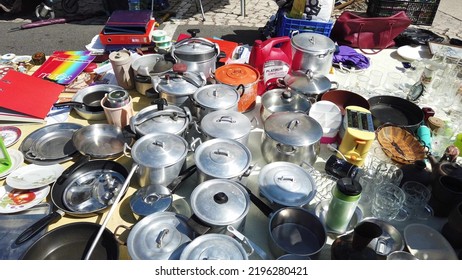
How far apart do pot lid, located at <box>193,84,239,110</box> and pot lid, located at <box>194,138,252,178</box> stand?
31 cm

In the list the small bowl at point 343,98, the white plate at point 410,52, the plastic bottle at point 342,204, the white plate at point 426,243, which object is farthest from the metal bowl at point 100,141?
the white plate at point 410,52

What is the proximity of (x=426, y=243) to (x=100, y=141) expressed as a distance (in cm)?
172

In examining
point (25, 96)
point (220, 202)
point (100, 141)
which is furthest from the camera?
point (25, 96)

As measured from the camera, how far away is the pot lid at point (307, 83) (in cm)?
196

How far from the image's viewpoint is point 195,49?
2.13 meters

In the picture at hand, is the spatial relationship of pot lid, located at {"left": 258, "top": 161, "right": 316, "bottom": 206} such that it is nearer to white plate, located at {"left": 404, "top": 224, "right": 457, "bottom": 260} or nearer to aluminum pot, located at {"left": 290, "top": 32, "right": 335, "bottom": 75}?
white plate, located at {"left": 404, "top": 224, "right": 457, "bottom": 260}

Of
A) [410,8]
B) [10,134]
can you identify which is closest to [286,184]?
[10,134]

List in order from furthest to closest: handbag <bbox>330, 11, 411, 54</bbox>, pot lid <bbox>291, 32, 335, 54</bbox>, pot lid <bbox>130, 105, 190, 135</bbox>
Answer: handbag <bbox>330, 11, 411, 54</bbox> → pot lid <bbox>291, 32, 335, 54</bbox> → pot lid <bbox>130, 105, 190, 135</bbox>

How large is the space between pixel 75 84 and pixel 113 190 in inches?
48.2

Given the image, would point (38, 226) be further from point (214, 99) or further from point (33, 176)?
point (214, 99)

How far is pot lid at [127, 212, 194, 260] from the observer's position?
1.14 meters

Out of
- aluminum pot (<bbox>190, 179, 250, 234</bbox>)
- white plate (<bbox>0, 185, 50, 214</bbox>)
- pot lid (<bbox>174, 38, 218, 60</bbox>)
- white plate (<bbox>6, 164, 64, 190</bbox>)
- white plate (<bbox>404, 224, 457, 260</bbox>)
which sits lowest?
white plate (<bbox>404, 224, 457, 260</bbox>)

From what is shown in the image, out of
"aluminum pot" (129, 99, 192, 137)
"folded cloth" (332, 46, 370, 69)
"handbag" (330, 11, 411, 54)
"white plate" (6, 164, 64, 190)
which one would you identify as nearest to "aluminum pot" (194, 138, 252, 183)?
"aluminum pot" (129, 99, 192, 137)
